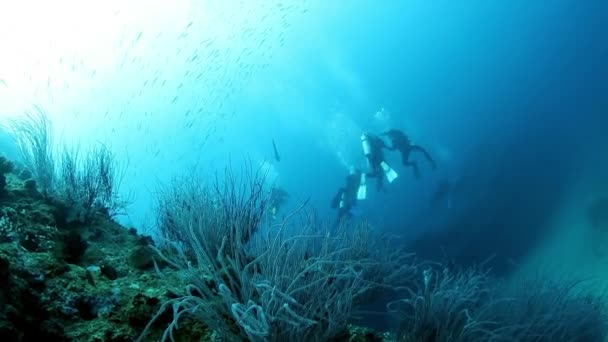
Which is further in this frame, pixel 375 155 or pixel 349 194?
pixel 349 194

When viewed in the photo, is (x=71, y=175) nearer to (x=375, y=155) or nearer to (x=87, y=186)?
(x=87, y=186)

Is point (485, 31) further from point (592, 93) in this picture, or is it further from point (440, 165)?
point (440, 165)

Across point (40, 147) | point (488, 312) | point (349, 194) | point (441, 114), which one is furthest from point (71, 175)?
point (441, 114)

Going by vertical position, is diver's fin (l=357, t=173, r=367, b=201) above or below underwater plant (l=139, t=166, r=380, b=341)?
above

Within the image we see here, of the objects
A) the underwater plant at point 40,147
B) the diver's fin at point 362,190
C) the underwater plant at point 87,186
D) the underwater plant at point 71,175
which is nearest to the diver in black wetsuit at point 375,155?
the diver's fin at point 362,190

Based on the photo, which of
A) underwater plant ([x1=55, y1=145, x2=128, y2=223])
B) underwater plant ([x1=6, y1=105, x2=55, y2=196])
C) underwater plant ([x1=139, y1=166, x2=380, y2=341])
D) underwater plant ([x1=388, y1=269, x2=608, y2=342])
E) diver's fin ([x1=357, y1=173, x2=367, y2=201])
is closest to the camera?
underwater plant ([x1=139, y1=166, x2=380, y2=341])

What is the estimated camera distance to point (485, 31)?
76.0m

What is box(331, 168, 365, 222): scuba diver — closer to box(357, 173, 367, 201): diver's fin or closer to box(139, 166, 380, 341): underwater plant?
box(357, 173, 367, 201): diver's fin

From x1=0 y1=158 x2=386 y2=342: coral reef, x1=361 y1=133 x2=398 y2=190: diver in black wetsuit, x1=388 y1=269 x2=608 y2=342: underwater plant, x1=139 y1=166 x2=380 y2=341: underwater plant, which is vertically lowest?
x1=388 y1=269 x2=608 y2=342: underwater plant

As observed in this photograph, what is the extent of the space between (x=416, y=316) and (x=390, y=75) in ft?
334

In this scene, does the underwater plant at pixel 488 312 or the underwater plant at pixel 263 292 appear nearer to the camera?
the underwater plant at pixel 263 292

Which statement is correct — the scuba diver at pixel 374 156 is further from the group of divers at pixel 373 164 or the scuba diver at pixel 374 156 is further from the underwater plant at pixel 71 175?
the underwater plant at pixel 71 175

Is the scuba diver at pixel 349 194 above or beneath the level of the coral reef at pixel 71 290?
above

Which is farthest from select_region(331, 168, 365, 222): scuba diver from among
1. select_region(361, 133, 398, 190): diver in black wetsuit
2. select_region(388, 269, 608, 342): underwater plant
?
select_region(388, 269, 608, 342): underwater plant
